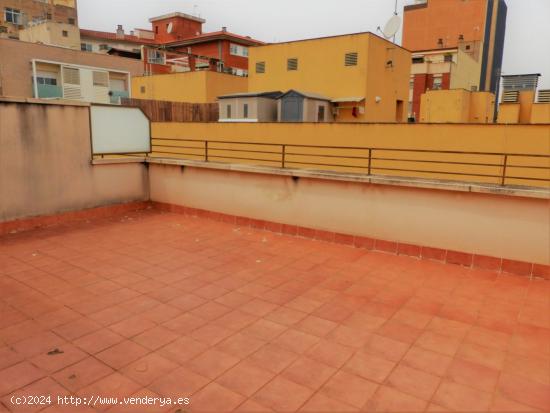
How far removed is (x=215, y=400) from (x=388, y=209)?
15.4 ft

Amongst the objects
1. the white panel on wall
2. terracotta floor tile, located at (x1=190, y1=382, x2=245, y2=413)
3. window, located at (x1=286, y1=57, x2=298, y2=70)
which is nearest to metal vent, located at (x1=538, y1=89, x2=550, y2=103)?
window, located at (x1=286, y1=57, x2=298, y2=70)

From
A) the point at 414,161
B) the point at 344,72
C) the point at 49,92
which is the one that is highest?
the point at 344,72

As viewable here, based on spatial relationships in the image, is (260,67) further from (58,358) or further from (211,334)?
(58,358)

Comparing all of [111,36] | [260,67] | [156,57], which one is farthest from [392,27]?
[111,36]

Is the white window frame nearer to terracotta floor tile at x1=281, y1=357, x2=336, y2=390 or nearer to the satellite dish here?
the satellite dish

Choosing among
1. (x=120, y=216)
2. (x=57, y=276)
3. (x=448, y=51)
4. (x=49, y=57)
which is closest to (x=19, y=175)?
(x=120, y=216)

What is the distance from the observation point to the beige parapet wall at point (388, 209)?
591cm

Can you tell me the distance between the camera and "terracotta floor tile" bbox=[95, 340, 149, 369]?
371 centimetres

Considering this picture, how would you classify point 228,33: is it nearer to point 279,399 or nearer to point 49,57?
point 49,57

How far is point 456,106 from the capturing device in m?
22.9

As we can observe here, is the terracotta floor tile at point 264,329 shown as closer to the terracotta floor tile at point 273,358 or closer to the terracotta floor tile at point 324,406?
the terracotta floor tile at point 273,358

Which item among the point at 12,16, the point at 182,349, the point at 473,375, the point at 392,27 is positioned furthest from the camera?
the point at 12,16

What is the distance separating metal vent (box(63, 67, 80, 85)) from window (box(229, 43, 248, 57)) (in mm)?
16115

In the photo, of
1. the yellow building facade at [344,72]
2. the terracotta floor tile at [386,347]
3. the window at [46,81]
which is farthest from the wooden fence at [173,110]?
the window at [46,81]
